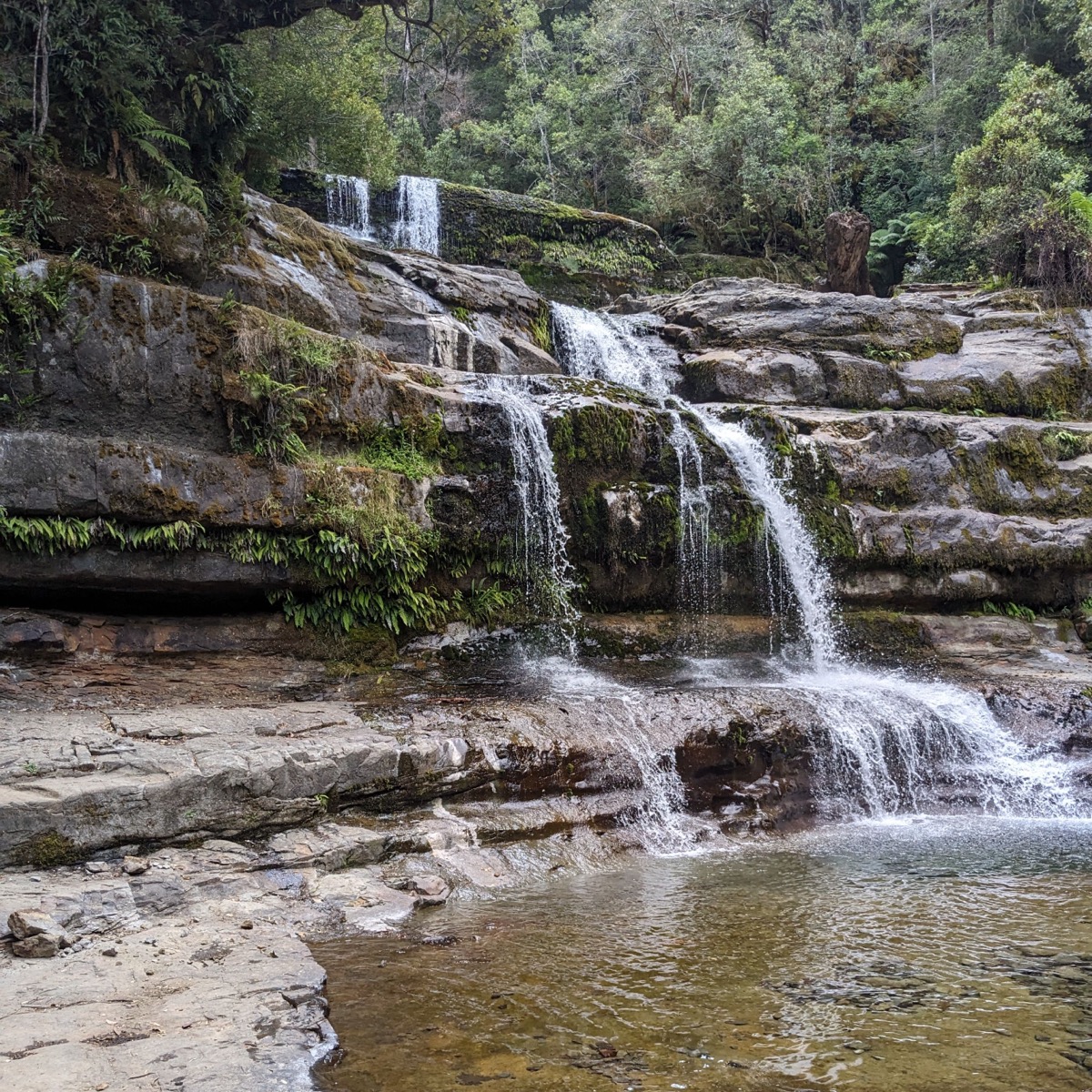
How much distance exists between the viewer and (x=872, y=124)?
93.2ft

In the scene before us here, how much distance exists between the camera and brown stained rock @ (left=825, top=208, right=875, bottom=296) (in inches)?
784

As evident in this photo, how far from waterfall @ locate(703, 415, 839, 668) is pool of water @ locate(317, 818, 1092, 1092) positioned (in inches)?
229

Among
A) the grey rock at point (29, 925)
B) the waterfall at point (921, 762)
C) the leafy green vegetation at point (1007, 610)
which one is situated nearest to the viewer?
the grey rock at point (29, 925)

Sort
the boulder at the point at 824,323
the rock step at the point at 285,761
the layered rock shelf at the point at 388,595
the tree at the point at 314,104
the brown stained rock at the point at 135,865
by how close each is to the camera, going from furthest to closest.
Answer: the boulder at the point at 824,323 → the tree at the point at 314,104 → the rock step at the point at 285,761 → the brown stained rock at the point at 135,865 → the layered rock shelf at the point at 388,595

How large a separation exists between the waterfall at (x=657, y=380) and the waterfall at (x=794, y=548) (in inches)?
27.1

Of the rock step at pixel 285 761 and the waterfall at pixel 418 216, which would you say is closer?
the rock step at pixel 285 761

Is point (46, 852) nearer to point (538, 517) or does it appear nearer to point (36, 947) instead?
point (36, 947)

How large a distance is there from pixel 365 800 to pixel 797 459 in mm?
8647

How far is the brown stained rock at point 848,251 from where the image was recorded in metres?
19.9

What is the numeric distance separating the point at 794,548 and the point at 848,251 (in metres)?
10.5

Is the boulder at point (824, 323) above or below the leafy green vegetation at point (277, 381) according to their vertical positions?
above

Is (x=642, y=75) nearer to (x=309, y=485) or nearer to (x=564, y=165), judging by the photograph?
(x=564, y=165)

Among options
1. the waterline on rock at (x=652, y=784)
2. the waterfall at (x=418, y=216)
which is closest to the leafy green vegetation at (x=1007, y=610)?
the waterline on rock at (x=652, y=784)

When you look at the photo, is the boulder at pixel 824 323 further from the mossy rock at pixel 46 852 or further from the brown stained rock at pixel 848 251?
the mossy rock at pixel 46 852
